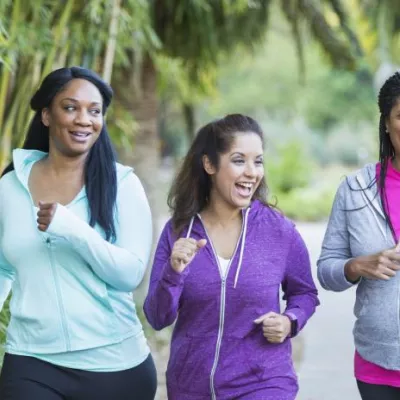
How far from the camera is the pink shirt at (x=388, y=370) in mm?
3434

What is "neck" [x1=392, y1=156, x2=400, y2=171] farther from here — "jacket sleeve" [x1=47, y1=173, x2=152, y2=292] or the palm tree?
the palm tree

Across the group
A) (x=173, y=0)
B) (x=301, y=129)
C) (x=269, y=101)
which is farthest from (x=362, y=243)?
(x=301, y=129)

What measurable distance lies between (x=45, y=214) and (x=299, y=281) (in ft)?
3.19

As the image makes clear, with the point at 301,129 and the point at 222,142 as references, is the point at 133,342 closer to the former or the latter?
the point at 222,142

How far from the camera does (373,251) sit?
347 centimetres

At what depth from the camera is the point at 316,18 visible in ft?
29.5

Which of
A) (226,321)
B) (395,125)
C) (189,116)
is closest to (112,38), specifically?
(395,125)

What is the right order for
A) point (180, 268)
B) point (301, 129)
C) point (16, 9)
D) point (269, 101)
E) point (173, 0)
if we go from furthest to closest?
point (301, 129) < point (269, 101) < point (173, 0) < point (16, 9) < point (180, 268)

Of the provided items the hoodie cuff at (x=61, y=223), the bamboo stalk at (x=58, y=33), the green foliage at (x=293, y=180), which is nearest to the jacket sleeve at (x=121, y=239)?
the hoodie cuff at (x=61, y=223)

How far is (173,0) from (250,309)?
5.83 metres

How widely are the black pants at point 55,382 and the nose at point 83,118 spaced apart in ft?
2.61

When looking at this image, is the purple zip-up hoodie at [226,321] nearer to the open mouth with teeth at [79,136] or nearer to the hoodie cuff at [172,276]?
the hoodie cuff at [172,276]

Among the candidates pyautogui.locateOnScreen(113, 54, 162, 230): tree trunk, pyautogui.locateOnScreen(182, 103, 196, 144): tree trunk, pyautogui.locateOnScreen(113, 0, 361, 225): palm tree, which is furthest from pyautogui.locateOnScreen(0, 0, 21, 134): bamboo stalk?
pyautogui.locateOnScreen(182, 103, 196, 144): tree trunk

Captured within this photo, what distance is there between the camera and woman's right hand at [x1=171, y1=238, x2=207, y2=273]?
3.21m
